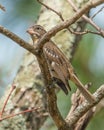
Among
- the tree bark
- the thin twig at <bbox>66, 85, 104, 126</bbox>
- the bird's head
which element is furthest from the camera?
the tree bark

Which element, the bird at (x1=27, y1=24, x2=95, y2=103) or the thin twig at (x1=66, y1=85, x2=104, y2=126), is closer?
the thin twig at (x1=66, y1=85, x2=104, y2=126)

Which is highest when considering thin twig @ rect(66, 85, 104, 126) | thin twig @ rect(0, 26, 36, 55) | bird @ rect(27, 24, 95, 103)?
bird @ rect(27, 24, 95, 103)

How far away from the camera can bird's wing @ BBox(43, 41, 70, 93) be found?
364 centimetres

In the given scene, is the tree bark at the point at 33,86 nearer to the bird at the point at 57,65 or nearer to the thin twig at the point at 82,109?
the bird at the point at 57,65

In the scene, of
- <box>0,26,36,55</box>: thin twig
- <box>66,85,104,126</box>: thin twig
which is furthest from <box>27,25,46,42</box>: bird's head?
<box>0,26,36,55</box>: thin twig

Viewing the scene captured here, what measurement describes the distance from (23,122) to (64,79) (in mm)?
459

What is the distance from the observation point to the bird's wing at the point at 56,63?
3636 millimetres

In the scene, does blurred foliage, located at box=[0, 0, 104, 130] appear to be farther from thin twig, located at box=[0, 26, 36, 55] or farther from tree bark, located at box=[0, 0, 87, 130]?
thin twig, located at box=[0, 26, 36, 55]

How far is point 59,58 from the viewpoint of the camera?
12.4 ft

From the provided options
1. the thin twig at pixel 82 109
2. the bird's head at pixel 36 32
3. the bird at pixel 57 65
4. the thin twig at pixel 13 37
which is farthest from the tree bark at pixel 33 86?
the thin twig at pixel 13 37

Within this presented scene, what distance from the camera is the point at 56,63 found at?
3.71m

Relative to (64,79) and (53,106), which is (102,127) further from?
(53,106)

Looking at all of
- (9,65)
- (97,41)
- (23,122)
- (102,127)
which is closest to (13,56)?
(9,65)

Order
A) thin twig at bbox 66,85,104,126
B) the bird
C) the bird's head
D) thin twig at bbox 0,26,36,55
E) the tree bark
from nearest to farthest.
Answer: thin twig at bbox 0,26,36,55
thin twig at bbox 66,85,104,126
the bird
the bird's head
the tree bark
